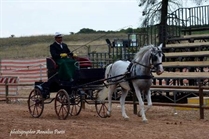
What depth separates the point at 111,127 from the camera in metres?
12.8

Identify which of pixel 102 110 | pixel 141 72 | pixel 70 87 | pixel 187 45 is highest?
pixel 187 45

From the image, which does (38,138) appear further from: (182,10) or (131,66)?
(182,10)

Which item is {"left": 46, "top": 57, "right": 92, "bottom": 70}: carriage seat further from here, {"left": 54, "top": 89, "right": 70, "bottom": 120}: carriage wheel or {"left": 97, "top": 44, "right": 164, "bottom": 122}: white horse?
{"left": 97, "top": 44, "right": 164, "bottom": 122}: white horse

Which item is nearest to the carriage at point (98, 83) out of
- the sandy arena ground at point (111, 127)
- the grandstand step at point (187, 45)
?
the sandy arena ground at point (111, 127)

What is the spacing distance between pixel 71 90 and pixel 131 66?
2.00 metres

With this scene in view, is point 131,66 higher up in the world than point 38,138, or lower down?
higher up

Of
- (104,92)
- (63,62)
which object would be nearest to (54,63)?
(63,62)

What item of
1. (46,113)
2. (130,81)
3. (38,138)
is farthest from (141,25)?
(38,138)

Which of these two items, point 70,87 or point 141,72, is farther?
point 70,87

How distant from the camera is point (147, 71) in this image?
14195 mm

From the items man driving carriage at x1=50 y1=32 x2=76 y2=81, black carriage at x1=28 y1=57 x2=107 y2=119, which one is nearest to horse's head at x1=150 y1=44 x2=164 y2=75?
black carriage at x1=28 y1=57 x2=107 y2=119

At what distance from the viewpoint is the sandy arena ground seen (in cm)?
1149

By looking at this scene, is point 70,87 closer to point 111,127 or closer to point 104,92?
point 104,92

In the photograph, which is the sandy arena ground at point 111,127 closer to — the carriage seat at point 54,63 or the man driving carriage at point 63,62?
the man driving carriage at point 63,62
